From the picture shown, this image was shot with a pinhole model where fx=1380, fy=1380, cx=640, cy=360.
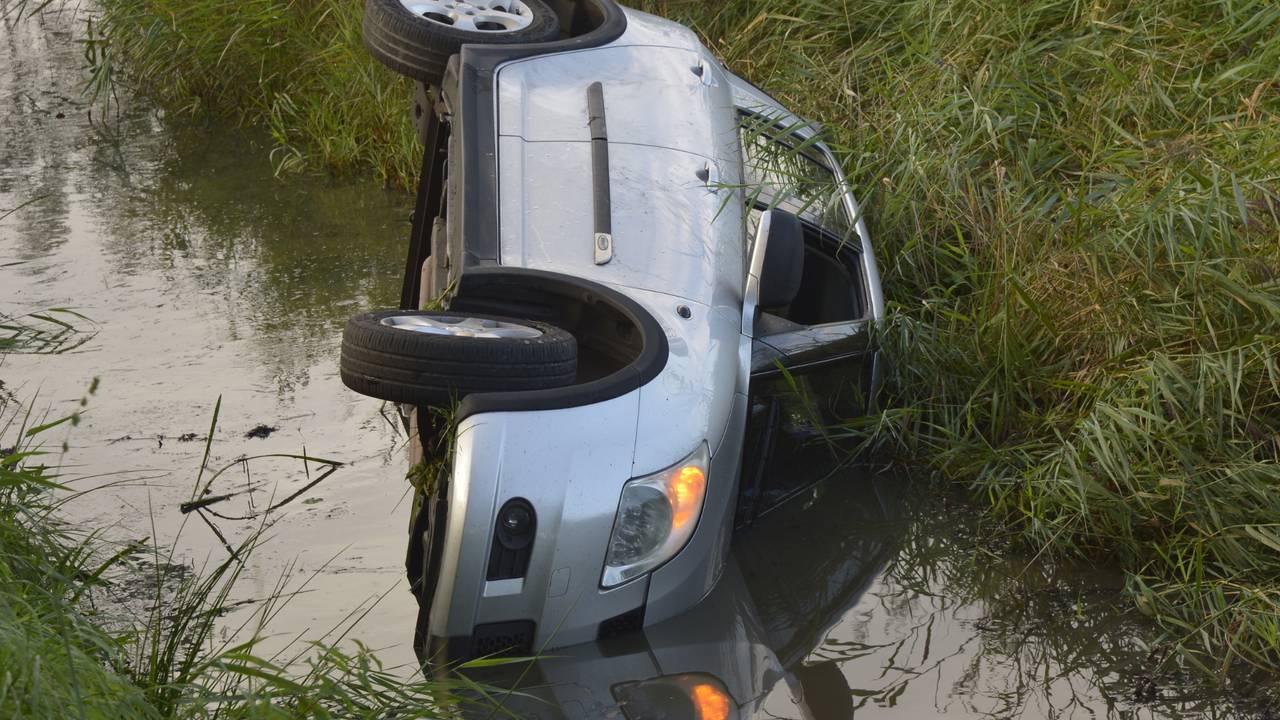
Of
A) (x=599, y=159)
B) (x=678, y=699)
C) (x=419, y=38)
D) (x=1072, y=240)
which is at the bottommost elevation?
(x=678, y=699)

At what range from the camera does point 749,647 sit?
12.9 feet

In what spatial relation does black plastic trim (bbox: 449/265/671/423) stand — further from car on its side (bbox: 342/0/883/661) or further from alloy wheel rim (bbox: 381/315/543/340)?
alloy wheel rim (bbox: 381/315/543/340)

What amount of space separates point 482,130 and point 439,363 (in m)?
1.21

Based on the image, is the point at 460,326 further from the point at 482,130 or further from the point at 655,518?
the point at 482,130

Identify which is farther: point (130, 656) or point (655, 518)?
point (655, 518)

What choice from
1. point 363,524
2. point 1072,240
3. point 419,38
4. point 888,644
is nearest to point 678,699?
point 888,644

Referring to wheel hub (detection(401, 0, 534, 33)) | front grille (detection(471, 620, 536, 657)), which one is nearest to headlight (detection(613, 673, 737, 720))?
front grille (detection(471, 620, 536, 657))

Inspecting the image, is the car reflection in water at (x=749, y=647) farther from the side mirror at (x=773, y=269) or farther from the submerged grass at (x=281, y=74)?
the submerged grass at (x=281, y=74)

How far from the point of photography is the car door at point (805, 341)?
4367 millimetres

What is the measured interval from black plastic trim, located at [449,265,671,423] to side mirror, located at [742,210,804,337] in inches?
16.7

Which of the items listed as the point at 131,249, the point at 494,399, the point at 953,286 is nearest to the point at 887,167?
the point at 953,286

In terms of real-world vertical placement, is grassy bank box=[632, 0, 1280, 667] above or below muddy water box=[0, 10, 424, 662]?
above

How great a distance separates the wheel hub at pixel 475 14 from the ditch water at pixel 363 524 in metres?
1.42

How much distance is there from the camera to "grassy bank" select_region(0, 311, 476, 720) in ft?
8.33
